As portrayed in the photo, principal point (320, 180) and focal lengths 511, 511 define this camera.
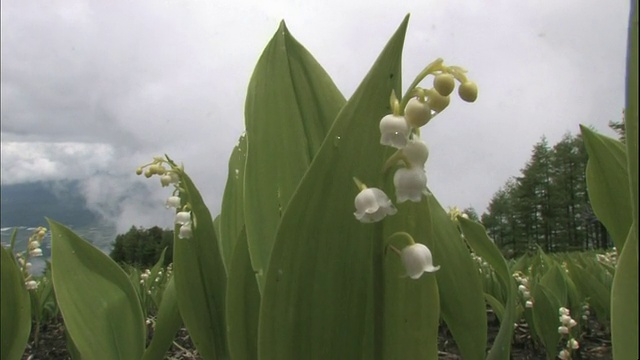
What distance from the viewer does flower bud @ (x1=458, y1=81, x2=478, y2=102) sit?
27.7 inches

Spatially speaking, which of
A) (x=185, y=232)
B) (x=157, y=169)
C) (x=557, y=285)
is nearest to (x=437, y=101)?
(x=185, y=232)

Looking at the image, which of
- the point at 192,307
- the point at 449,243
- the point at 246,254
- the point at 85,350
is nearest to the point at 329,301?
the point at 246,254

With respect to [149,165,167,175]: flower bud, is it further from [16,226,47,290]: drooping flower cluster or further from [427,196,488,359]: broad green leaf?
[16,226,47,290]: drooping flower cluster

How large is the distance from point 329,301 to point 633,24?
1.84 feet

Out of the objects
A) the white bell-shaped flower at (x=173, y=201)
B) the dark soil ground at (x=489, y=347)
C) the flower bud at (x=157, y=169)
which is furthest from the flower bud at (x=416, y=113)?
the dark soil ground at (x=489, y=347)

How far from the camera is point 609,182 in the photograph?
1.10 meters

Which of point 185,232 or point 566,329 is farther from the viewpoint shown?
point 566,329

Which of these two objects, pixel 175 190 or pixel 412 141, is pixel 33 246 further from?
pixel 412 141

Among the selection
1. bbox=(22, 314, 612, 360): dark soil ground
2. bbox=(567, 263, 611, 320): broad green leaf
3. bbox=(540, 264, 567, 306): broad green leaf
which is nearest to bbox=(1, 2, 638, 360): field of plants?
bbox=(540, 264, 567, 306): broad green leaf

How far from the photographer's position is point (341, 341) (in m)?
0.84

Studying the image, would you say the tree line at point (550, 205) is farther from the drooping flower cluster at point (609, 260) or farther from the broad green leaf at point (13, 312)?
the broad green leaf at point (13, 312)

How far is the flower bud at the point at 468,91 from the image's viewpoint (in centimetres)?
70

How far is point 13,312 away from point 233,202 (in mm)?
623

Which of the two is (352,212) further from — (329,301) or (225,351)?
(225,351)
